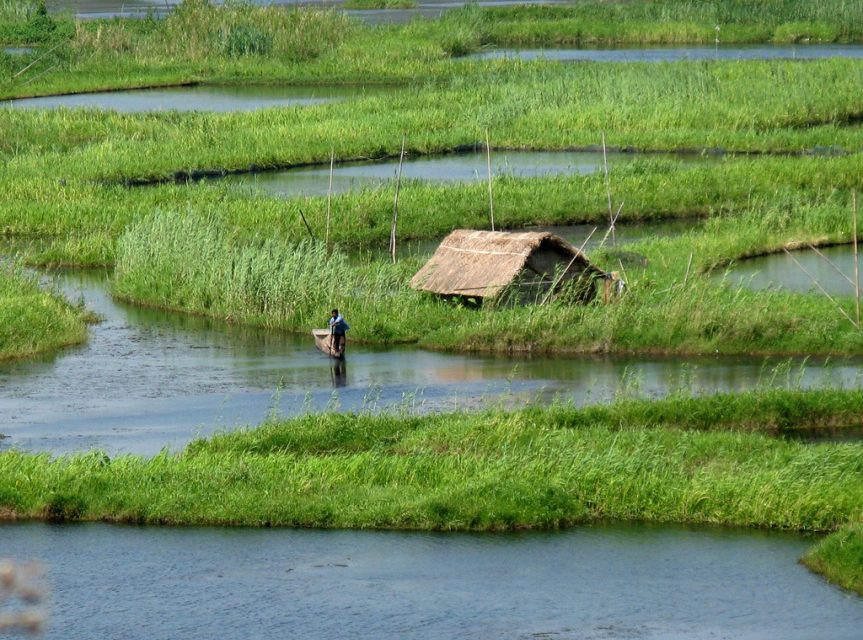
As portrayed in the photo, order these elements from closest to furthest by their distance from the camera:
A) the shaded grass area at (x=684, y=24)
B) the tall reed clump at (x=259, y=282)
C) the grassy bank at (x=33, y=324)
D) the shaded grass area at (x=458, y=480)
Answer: the shaded grass area at (x=458, y=480) → the grassy bank at (x=33, y=324) → the tall reed clump at (x=259, y=282) → the shaded grass area at (x=684, y=24)

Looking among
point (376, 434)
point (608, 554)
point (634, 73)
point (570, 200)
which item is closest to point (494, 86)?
point (634, 73)

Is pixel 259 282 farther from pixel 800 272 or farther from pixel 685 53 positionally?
pixel 685 53

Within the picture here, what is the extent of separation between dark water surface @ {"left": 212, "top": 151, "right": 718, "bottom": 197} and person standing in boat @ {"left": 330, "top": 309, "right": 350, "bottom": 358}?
28.9 ft

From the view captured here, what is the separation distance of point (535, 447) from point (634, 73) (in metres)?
22.9

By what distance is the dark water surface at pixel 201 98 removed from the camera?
117ft

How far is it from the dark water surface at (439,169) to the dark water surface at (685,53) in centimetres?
1163

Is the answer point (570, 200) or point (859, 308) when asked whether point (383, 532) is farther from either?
point (570, 200)

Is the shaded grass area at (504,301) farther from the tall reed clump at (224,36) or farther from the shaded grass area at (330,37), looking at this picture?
the tall reed clump at (224,36)

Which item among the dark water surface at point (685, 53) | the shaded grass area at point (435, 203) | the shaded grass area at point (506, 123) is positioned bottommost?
the shaded grass area at point (435, 203)

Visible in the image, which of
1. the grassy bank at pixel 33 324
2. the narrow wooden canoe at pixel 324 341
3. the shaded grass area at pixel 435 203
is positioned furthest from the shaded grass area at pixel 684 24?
the grassy bank at pixel 33 324

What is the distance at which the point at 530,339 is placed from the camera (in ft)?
57.5

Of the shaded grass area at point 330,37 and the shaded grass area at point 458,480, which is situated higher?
the shaded grass area at point 330,37

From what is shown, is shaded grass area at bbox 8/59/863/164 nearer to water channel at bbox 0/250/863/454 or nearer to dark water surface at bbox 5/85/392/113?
dark water surface at bbox 5/85/392/113

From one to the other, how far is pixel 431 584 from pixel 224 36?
35.7 metres
